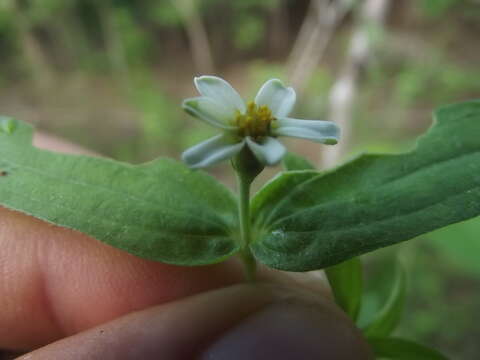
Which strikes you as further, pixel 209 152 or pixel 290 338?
pixel 290 338

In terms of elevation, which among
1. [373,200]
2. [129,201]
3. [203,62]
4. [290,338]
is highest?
[203,62]

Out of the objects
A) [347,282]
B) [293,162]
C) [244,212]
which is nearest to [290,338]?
[347,282]

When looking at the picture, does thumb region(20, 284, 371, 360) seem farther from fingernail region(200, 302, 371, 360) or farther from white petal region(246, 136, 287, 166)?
white petal region(246, 136, 287, 166)

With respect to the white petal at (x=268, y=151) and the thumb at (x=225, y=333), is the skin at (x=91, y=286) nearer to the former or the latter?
the thumb at (x=225, y=333)

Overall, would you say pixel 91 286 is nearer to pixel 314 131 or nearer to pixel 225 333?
pixel 225 333

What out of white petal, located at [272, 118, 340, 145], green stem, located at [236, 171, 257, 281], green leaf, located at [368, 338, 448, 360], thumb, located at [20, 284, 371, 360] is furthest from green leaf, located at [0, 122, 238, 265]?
green leaf, located at [368, 338, 448, 360]

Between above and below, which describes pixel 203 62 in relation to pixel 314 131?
above

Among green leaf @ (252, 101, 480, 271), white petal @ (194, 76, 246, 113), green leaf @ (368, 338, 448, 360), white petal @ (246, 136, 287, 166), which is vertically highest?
white petal @ (194, 76, 246, 113)
